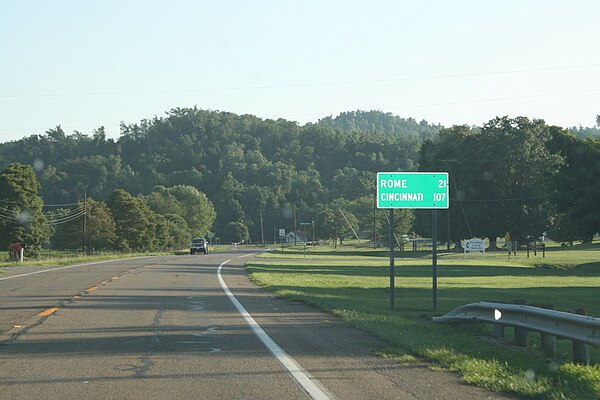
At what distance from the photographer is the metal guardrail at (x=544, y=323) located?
9.86 meters

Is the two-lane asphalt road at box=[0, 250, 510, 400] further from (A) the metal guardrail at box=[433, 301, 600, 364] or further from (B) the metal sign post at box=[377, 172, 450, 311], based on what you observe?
(B) the metal sign post at box=[377, 172, 450, 311]

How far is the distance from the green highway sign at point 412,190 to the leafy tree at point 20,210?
57.0 m

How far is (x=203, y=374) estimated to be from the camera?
10180 mm

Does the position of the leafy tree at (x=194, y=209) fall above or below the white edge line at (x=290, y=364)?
above

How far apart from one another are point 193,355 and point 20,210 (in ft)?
216

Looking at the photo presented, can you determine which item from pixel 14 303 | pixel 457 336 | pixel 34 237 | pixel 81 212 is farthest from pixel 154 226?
pixel 457 336

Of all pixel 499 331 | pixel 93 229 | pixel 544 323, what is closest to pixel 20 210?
pixel 93 229

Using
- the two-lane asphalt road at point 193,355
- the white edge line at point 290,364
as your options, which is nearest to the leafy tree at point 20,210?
the two-lane asphalt road at point 193,355

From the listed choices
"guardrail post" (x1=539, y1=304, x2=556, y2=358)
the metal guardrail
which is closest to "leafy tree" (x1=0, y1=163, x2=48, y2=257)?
the metal guardrail

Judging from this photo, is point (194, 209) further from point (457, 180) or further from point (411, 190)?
point (411, 190)

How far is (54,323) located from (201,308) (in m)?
4.38

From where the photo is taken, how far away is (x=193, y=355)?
463 inches

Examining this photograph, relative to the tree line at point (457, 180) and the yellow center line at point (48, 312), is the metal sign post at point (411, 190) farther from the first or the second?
the tree line at point (457, 180)

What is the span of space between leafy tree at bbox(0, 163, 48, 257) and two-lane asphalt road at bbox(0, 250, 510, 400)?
5348 cm
